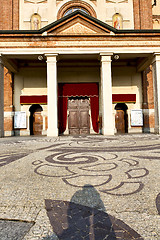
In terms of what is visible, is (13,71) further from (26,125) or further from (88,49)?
(88,49)

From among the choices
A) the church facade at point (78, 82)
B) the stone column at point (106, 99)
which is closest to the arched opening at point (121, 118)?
the church facade at point (78, 82)

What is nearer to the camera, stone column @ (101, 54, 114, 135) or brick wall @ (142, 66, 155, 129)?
stone column @ (101, 54, 114, 135)

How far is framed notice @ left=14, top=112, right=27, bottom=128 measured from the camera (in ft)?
42.8

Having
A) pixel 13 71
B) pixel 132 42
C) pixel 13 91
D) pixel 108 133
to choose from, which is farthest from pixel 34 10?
pixel 108 133

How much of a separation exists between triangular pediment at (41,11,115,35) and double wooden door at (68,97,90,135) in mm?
5425

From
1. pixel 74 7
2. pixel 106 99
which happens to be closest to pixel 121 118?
pixel 106 99

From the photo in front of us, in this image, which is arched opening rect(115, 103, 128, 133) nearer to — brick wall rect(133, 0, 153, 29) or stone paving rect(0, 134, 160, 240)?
brick wall rect(133, 0, 153, 29)

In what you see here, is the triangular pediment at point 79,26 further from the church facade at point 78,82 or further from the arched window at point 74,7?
Result: the arched window at point 74,7

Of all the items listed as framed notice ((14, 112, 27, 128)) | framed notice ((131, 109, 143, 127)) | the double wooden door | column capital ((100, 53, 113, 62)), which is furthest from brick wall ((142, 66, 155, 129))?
framed notice ((14, 112, 27, 128))

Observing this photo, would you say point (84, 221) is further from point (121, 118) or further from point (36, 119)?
point (121, 118)

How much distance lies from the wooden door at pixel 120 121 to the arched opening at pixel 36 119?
699 cm

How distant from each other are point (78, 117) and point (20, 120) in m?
5.08

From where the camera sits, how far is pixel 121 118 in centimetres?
1411

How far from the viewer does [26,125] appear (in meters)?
13.2
